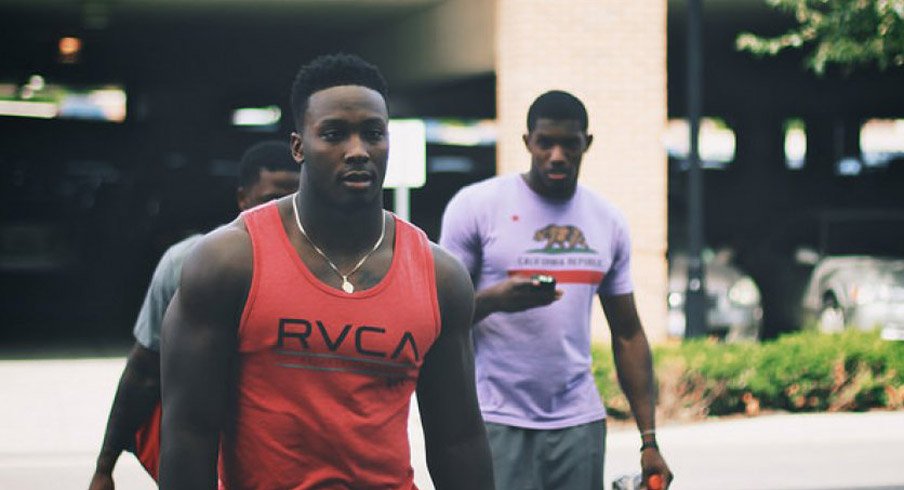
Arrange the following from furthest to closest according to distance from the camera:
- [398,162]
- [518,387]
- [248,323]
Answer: [398,162] < [518,387] < [248,323]

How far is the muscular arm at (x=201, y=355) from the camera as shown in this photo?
114 inches

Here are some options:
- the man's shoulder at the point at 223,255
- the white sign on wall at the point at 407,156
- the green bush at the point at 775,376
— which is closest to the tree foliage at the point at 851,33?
the green bush at the point at 775,376

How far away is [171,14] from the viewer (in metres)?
21.3

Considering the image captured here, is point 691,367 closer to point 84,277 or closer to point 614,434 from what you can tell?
point 614,434

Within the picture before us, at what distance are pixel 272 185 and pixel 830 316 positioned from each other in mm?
14637

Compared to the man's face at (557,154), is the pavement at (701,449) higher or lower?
lower

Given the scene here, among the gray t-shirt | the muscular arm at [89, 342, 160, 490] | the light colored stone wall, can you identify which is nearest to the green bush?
the light colored stone wall

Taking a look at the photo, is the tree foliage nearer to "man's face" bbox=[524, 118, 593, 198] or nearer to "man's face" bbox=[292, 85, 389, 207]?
"man's face" bbox=[524, 118, 593, 198]

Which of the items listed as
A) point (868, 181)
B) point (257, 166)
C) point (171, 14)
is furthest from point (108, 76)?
point (257, 166)

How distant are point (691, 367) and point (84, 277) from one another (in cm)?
2131

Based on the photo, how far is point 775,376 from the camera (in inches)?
531

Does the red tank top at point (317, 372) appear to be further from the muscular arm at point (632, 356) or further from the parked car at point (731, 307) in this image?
the parked car at point (731, 307)

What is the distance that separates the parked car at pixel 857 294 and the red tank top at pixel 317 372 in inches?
590

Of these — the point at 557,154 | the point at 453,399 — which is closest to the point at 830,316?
the point at 557,154
